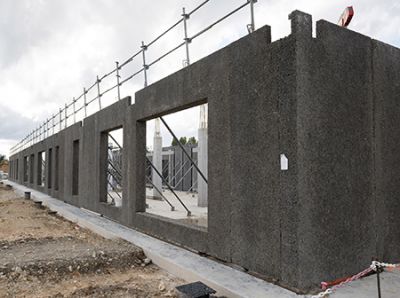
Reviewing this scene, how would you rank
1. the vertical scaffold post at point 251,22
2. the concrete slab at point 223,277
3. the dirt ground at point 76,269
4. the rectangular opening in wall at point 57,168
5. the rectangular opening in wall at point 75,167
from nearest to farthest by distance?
the concrete slab at point 223,277
the dirt ground at point 76,269
the vertical scaffold post at point 251,22
the rectangular opening in wall at point 75,167
the rectangular opening in wall at point 57,168

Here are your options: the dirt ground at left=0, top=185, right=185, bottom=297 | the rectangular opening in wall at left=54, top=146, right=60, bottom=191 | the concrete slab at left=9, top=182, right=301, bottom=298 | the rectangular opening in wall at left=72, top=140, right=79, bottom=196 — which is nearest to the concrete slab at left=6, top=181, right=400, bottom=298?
the concrete slab at left=9, top=182, right=301, bottom=298

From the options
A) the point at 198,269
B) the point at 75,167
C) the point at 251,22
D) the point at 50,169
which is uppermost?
the point at 251,22

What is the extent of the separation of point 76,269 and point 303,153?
3.48 meters

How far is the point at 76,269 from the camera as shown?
5305 millimetres

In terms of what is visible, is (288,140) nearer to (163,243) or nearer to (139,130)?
(163,243)

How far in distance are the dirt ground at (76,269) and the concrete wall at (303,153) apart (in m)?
0.95

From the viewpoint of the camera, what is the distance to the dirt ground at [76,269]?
14.7 feet

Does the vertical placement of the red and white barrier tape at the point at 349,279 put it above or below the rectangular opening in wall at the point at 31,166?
below

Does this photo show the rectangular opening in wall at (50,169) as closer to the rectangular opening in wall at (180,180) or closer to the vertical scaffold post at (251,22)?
the rectangular opening in wall at (180,180)

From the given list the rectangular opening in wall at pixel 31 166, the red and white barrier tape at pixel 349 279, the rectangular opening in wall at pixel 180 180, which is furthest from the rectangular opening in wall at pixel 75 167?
the rectangular opening in wall at pixel 31 166

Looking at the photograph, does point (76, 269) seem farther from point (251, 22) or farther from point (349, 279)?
point (251, 22)

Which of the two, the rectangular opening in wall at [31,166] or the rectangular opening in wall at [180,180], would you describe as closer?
the rectangular opening in wall at [180,180]

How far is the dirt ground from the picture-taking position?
447cm

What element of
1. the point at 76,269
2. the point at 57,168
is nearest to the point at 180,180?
the point at 57,168
